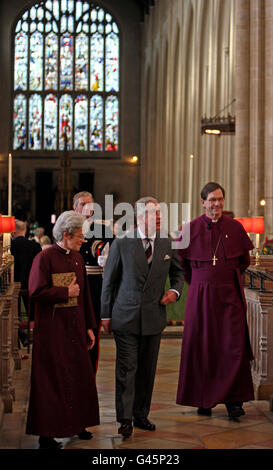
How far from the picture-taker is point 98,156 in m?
36.0

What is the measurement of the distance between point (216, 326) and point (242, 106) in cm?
1048

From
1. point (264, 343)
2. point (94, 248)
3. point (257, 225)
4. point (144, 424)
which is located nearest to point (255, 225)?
point (257, 225)

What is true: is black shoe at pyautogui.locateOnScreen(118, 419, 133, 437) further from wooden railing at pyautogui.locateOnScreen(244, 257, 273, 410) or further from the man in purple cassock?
wooden railing at pyautogui.locateOnScreen(244, 257, 273, 410)

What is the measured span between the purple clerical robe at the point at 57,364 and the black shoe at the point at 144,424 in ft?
2.11

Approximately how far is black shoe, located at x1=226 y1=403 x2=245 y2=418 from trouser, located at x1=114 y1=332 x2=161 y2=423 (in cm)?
74

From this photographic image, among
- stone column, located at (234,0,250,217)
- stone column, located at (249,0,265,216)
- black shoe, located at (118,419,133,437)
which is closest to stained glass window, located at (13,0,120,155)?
stone column, located at (234,0,250,217)

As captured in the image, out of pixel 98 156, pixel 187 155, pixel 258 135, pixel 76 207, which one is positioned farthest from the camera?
pixel 98 156

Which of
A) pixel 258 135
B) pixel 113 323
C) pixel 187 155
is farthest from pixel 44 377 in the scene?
pixel 187 155

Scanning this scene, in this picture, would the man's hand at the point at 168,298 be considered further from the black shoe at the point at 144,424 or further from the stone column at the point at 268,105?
the stone column at the point at 268,105

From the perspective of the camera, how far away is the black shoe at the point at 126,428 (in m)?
5.20

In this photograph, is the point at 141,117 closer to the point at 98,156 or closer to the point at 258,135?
the point at 98,156

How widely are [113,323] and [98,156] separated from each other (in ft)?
102

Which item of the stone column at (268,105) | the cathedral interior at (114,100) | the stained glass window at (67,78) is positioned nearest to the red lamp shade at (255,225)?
the stone column at (268,105)

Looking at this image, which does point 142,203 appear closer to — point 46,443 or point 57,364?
point 57,364
